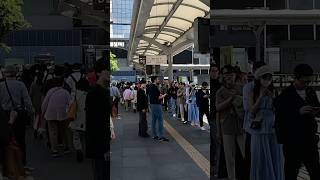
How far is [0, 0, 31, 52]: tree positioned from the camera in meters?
3.31

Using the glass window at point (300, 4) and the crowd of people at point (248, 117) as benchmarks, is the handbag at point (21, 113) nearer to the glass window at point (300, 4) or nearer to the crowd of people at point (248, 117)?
the crowd of people at point (248, 117)

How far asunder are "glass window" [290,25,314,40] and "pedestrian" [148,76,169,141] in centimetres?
89

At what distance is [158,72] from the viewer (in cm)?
329

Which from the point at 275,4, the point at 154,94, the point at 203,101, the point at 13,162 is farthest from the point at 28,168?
the point at 275,4

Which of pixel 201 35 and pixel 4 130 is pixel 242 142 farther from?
pixel 4 130

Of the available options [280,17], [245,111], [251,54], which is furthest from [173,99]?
[280,17]

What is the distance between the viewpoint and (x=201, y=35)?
3.21 m

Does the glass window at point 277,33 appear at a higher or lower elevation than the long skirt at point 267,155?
higher

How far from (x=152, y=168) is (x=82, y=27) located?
105 centimetres

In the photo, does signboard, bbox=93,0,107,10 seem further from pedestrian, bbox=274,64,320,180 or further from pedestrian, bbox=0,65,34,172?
pedestrian, bbox=274,64,320,180

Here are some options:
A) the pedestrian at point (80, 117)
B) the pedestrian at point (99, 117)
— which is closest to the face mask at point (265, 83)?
the pedestrian at point (99, 117)

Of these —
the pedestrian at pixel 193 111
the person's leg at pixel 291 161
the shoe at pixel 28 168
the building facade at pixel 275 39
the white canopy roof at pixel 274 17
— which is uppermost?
the white canopy roof at pixel 274 17

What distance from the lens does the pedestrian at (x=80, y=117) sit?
3.54 m

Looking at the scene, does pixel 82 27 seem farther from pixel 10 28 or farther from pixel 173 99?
pixel 173 99
